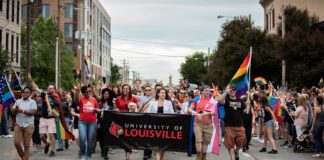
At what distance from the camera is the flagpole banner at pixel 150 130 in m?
11.9

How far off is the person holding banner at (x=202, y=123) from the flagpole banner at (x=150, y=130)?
0.62 ft

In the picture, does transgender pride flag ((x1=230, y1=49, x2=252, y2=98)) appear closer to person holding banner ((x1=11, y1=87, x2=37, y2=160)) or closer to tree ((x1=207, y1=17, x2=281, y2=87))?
person holding banner ((x1=11, y1=87, x2=37, y2=160))

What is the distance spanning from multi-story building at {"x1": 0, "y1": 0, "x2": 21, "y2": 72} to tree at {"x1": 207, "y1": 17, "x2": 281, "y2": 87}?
17.1m

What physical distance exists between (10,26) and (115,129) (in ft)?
113

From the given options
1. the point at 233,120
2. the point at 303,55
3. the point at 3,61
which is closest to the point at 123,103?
the point at 233,120

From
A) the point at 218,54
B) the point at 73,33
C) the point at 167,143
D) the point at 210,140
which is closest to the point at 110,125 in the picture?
the point at 167,143

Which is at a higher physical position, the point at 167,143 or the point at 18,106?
the point at 18,106

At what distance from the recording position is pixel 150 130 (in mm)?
11984

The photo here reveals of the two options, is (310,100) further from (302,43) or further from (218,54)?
(218,54)

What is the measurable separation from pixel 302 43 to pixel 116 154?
66.2 ft

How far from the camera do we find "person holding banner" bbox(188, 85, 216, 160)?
11703 millimetres

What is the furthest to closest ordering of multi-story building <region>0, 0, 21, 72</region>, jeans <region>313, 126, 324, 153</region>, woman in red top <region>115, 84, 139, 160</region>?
multi-story building <region>0, 0, 21, 72</region>
jeans <region>313, 126, 324, 153</region>
woman in red top <region>115, 84, 139, 160</region>

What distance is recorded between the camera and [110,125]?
12.3 meters

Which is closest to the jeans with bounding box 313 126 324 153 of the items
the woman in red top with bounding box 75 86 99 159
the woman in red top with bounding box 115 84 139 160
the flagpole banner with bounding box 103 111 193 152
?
the flagpole banner with bounding box 103 111 193 152
